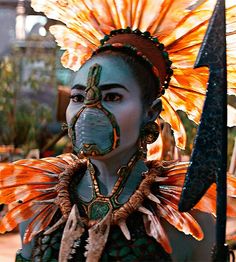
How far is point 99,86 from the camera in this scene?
75.0 inches

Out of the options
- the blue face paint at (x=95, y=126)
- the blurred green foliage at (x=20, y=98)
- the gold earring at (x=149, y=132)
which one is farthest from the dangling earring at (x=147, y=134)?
the blurred green foliage at (x=20, y=98)

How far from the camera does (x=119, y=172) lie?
1.99 metres

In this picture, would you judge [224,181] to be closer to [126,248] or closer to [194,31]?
[126,248]

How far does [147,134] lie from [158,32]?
0.35 m

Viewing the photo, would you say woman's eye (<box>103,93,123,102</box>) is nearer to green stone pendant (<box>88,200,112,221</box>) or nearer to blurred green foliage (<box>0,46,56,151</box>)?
green stone pendant (<box>88,200,112,221</box>)

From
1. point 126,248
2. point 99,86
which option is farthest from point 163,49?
point 126,248

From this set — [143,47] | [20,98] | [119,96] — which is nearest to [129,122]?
[119,96]

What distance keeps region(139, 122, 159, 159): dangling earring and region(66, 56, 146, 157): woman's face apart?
0.04m

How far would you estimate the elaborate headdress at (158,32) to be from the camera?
2.04 meters

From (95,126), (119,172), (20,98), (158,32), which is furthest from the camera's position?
(20,98)

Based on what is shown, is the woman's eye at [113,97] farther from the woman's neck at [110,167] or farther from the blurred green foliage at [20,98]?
the blurred green foliage at [20,98]

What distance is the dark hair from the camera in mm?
1957

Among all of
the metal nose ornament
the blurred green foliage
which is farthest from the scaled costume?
the blurred green foliage

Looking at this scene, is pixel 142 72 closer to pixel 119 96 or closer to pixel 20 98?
pixel 119 96
